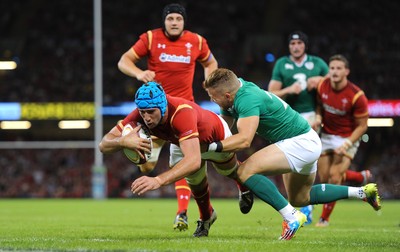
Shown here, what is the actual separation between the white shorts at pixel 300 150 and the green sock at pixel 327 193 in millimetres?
364

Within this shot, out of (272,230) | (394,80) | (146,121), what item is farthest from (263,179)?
(394,80)

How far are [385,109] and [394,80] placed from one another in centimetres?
353

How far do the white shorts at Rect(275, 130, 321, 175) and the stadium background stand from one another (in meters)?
19.4

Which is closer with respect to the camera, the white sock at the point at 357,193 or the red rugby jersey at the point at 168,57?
the white sock at the point at 357,193

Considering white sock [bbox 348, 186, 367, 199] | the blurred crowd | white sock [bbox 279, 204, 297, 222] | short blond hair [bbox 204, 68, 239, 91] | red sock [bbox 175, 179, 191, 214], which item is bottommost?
the blurred crowd

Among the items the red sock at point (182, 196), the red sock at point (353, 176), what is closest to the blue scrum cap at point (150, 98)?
the red sock at point (182, 196)

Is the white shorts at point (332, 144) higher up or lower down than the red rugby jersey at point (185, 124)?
lower down

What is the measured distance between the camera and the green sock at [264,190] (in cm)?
682

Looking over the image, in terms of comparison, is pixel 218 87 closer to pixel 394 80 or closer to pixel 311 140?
pixel 311 140

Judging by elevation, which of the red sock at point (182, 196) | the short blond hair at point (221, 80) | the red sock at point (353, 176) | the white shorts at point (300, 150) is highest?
the short blond hair at point (221, 80)

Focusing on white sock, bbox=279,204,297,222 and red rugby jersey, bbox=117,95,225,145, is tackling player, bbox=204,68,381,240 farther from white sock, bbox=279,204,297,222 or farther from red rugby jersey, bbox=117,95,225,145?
red rugby jersey, bbox=117,95,225,145

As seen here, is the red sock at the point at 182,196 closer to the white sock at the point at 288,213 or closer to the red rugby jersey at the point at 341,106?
the white sock at the point at 288,213

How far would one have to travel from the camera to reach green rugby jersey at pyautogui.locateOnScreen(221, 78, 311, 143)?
6.84 meters

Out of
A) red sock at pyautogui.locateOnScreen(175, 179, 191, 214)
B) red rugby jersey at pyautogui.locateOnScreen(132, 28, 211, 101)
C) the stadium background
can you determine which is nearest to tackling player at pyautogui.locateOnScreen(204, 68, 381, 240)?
red sock at pyautogui.locateOnScreen(175, 179, 191, 214)
